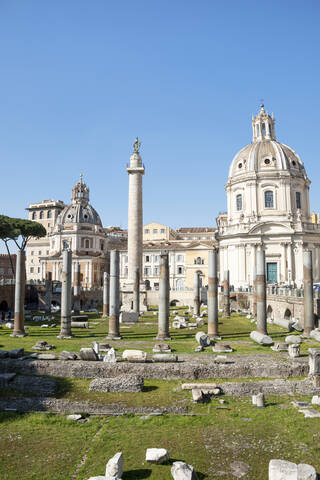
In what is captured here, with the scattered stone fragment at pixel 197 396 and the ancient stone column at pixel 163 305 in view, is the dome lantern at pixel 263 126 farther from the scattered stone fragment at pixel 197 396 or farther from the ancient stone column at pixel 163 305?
the scattered stone fragment at pixel 197 396

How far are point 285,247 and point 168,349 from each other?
36769 mm

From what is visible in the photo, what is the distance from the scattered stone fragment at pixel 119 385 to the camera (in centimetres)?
1127

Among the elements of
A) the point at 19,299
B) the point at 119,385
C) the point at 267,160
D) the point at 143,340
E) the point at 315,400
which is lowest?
the point at 315,400

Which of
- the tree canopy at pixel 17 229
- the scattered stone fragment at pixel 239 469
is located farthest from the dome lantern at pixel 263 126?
the scattered stone fragment at pixel 239 469

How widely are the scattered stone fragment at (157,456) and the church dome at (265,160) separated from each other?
48574 mm

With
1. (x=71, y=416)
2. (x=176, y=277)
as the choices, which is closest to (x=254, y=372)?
(x=71, y=416)

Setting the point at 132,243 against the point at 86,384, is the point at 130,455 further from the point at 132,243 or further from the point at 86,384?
the point at 132,243

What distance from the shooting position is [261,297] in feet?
73.4

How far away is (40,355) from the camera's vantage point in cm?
1398

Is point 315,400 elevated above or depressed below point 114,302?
below

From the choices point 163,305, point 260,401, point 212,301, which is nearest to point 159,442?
point 260,401

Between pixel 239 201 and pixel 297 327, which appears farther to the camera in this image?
pixel 239 201

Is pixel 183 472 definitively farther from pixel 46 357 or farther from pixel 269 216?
pixel 269 216

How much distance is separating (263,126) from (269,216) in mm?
15465
